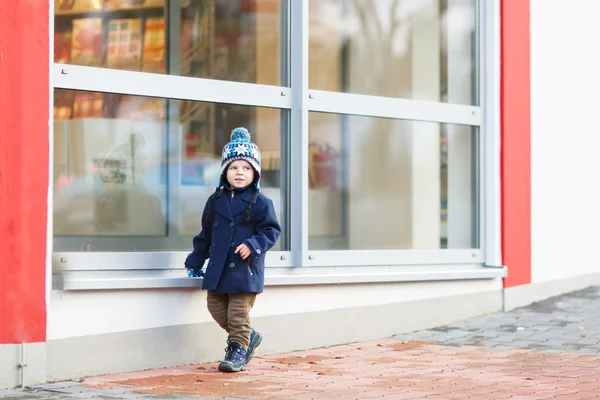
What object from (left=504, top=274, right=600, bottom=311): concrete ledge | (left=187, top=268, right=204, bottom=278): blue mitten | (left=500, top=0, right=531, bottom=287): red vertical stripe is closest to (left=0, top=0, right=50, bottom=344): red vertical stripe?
(left=187, top=268, right=204, bottom=278): blue mitten

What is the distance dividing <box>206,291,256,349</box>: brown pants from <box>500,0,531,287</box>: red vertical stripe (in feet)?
10.7

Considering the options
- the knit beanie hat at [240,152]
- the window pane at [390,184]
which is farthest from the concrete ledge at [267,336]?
the knit beanie hat at [240,152]

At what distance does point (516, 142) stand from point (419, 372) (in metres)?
3.49

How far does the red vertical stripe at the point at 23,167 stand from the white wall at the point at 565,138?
5103 mm

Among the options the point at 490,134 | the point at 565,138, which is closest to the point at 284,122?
the point at 490,134

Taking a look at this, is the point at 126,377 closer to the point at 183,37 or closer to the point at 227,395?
the point at 227,395

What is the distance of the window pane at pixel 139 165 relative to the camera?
22.7 feet

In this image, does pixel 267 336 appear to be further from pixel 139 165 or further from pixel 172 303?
pixel 139 165

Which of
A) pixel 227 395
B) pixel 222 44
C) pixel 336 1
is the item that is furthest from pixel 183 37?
pixel 227 395

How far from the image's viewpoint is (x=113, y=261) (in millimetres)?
6980

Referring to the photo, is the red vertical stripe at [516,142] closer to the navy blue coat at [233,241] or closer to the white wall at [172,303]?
the white wall at [172,303]

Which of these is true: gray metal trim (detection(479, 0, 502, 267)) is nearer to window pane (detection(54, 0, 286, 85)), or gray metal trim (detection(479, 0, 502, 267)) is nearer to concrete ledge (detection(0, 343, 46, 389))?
window pane (detection(54, 0, 286, 85))

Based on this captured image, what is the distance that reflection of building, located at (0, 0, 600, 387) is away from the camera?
6516 millimetres

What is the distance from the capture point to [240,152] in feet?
23.7
